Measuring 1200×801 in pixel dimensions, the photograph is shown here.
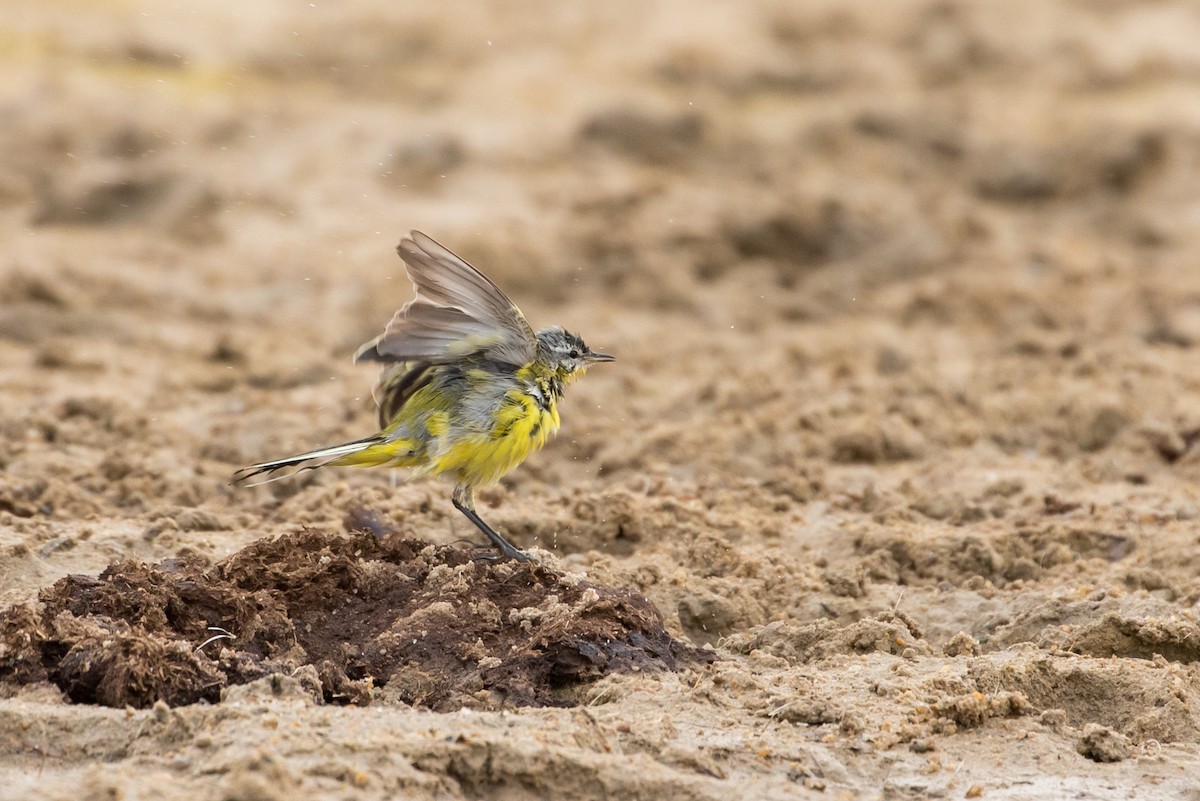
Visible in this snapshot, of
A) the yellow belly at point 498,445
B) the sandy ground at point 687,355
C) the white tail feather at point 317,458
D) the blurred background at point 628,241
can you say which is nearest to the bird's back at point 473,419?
the yellow belly at point 498,445

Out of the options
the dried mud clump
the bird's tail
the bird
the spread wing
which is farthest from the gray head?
the dried mud clump

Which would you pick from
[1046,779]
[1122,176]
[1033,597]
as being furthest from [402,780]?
[1122,176]

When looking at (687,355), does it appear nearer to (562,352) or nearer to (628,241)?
(628,241)

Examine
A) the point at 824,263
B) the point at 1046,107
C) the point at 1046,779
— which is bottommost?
the point at 1046,779

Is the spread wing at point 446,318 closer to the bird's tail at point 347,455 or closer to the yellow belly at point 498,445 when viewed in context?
the yellow belly at point 498,445

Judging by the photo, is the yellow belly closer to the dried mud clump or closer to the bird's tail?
the bird's tail

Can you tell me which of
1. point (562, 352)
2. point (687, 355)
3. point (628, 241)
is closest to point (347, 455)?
point (562, 352)

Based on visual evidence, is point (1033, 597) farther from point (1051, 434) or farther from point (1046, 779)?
point (1051, 434)

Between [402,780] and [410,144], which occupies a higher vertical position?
[410,144]
